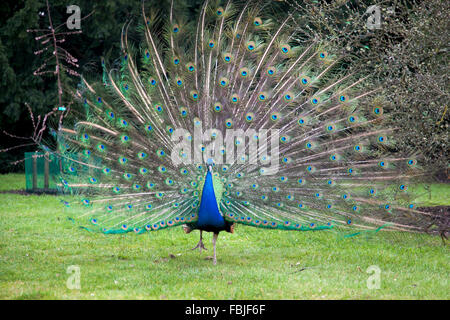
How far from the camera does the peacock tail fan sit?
247 inches

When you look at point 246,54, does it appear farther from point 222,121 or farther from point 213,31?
point 222,121

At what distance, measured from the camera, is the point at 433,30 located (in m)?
7.81

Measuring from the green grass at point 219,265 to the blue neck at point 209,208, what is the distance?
24.0 inches

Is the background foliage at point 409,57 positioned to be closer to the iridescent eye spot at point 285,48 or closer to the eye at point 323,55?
the eye at point 323,55

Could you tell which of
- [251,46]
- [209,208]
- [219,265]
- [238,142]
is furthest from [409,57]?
[219,265]

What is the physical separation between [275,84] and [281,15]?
1.23m

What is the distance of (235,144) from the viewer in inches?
251

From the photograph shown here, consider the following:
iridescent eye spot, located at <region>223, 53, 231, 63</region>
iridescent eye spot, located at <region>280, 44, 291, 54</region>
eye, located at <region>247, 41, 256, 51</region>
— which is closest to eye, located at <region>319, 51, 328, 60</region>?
iridescent eye spot, located at <region>280, 44, 291, 54</region>

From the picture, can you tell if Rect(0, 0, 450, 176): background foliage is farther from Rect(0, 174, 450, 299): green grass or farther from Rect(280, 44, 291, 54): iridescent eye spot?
Rect(0, 174, 450, 299): green grass

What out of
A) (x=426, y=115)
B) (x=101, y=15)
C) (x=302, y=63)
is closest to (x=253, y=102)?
(x=302, y=63)

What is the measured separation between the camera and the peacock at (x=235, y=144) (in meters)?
6.26

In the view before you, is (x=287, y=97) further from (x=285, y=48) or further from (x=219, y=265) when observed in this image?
(x=219, y=265)

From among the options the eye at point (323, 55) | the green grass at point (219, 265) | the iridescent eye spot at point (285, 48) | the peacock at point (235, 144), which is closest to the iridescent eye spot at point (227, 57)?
the peacock at point (235, 144)

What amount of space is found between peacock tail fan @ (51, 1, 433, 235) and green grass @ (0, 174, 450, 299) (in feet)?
1.92
